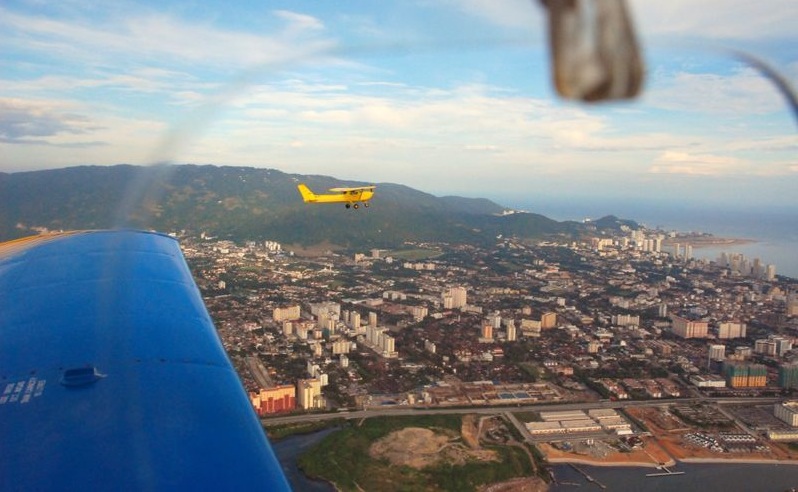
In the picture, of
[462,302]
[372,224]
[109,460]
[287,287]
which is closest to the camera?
[109,460]

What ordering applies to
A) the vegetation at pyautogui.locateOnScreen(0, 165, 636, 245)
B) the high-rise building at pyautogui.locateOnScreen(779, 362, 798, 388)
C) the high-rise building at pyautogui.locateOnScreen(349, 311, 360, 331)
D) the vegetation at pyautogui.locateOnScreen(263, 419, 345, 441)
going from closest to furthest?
the vegetation at pyautogui.locateOnScreen(263, 419, 345, 441)
the high-rise building at pyautogui.locateOnScreen(779, 362, 798, 388)
the high-rise building at pyautogui.locateOnScreen(349, 311, 360, 331)
the vegetation at pyautogui.locateOnScreen(0, 165, 636, 245)

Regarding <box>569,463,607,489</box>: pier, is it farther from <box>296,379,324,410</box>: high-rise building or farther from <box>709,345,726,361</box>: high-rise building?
<box>709,345,726,361</box>: high-rise building

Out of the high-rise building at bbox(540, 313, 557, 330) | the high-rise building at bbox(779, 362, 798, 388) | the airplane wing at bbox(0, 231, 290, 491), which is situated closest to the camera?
the airplane wing at bbox(0, 231, 290, 491)

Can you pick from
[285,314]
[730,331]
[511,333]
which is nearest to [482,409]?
[511,333]

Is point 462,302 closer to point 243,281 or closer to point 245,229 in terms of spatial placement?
point 243,281

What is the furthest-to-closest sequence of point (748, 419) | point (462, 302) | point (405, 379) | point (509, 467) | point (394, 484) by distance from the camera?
point (462, 302), point (405, 379), point (748, 419), point (509, 467), point (394, 484)

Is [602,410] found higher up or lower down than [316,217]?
lower down

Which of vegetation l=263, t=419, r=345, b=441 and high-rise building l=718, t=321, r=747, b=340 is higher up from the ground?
high-rise building l=718, t=321, r=747, b=340

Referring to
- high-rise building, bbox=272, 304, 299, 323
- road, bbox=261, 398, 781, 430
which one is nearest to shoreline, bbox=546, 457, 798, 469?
road, bbox=261, 398, 781, 430

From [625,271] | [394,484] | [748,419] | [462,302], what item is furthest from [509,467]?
[625,271]
